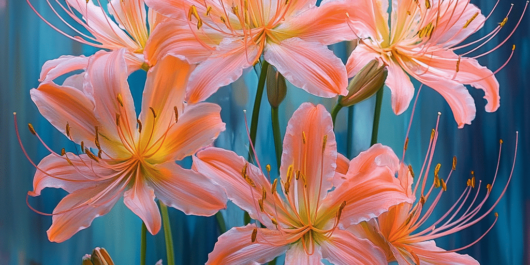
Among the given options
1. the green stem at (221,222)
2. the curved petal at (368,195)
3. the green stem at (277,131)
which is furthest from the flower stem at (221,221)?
the curved petal at (368,195)

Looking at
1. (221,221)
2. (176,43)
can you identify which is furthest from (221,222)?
(176,43)

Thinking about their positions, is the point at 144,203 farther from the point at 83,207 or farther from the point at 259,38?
the point at 259,38

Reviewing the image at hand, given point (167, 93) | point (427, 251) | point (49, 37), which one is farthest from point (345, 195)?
point (49, 37)

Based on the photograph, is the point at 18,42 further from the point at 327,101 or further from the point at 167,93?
the point at 327,101

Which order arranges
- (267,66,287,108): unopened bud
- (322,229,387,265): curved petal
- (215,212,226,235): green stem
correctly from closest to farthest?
(322,229,387,265): curved petal
(267,66,287,108): unopened bud
(215,212,226,235): green stem

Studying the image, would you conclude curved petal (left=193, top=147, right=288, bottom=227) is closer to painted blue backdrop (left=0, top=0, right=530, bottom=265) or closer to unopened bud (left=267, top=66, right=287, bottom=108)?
unopened bud (left=267, top=66, right=287, bottom=108)

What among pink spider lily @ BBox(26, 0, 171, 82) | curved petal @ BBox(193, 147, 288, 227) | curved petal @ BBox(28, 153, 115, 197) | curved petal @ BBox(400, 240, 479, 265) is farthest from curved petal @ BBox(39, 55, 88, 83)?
curved petal @ BBox(400, 240, 479, 265)

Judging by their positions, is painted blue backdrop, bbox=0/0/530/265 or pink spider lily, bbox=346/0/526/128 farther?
painted blue backdrop, bbox=0/0/530/265
